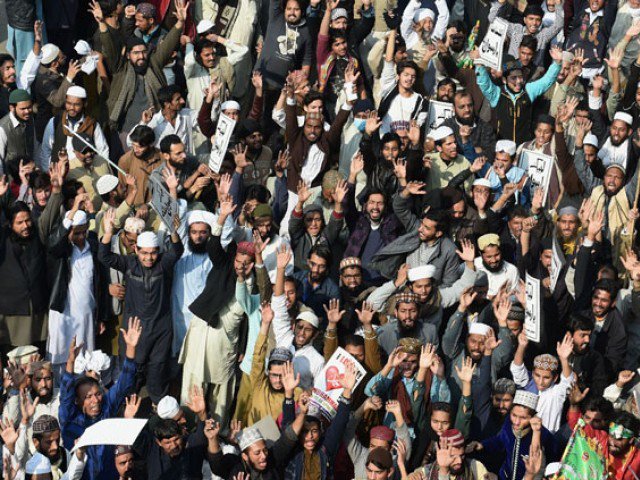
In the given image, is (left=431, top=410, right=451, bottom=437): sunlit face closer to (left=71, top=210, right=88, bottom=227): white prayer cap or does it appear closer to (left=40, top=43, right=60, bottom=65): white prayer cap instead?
(left=71, top=210, right=88, bottom=227): white prayer cap

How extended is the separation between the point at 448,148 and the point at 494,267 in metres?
1.59

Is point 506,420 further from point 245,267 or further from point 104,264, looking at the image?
point 104,264

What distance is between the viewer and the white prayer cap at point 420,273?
14.2m

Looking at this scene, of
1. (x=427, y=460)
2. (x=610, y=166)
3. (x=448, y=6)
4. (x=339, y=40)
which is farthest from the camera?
(x=448, y=6)

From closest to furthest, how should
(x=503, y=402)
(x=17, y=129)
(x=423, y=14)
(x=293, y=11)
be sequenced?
(x=503, y=402)
(x=17, y=129)
(x=293, y=11)
(x=423, y=14)

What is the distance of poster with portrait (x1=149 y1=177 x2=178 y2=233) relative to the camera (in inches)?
556

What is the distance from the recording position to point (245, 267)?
550 inches

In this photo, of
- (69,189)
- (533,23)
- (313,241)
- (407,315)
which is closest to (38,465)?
(407,315)

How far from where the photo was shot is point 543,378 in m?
13.6

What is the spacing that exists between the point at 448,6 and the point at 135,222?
5.73 meters

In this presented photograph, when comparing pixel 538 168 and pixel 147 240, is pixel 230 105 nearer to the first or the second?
pixel 147 240

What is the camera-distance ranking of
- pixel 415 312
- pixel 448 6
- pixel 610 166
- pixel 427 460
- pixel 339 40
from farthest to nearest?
pixel 448 6, pixel 339 40, pixel 610 166, pixel 415 312, pixel 427 460

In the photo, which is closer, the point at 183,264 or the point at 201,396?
the point at 201,396

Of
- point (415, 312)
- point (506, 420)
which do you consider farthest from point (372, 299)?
point (506, 420)
